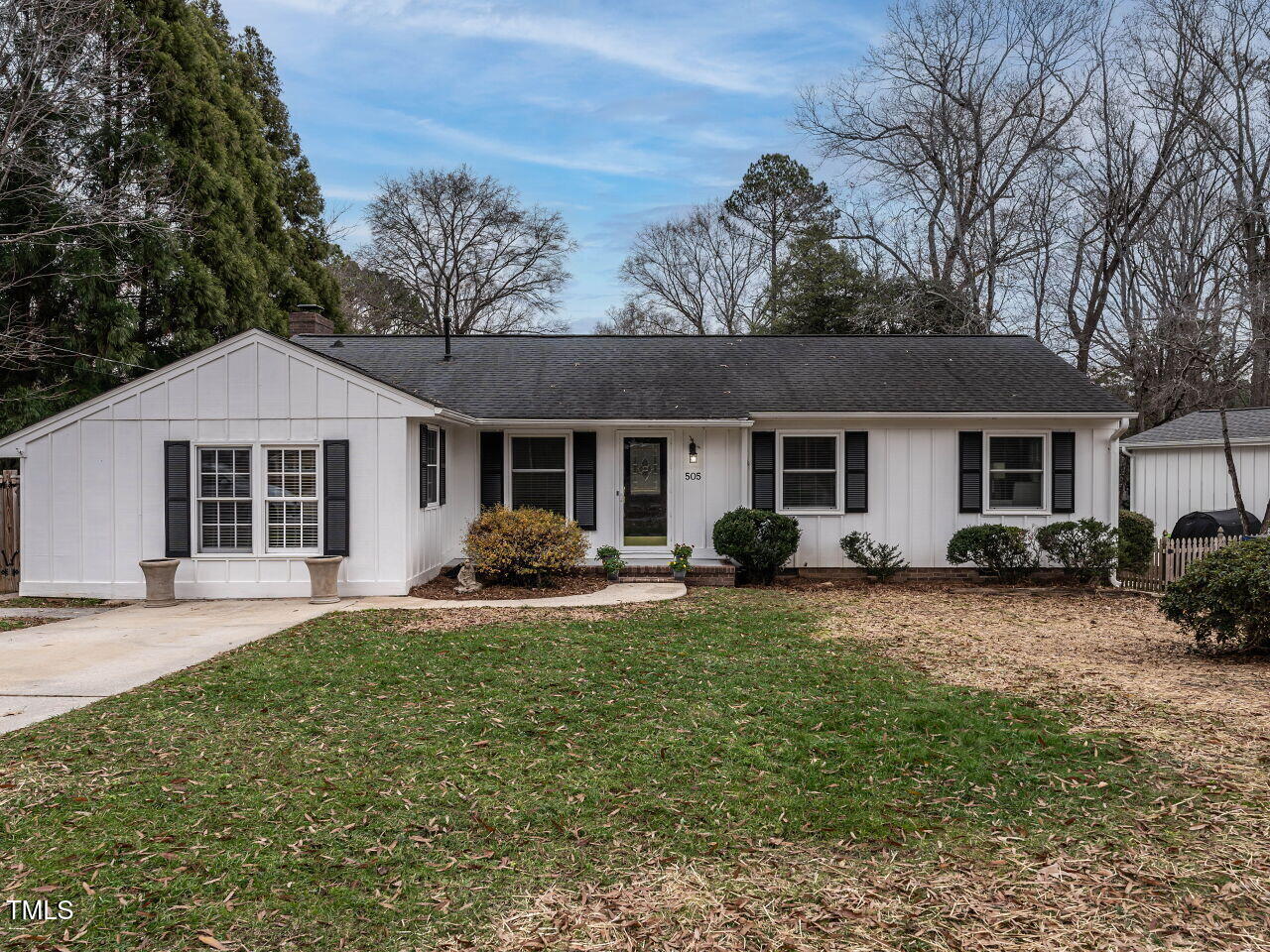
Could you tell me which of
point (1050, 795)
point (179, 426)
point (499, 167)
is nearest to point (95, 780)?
point (1050, 795)

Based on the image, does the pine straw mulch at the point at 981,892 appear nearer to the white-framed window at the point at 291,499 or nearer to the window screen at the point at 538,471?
the white-framed window at the point at 291,499

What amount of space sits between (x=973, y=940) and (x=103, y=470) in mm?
11159

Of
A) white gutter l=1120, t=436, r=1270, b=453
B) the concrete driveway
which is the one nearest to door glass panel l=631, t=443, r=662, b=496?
the concrete driveway

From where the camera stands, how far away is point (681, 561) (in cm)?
1173

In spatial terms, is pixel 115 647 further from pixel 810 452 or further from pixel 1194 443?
pixel 1194 443

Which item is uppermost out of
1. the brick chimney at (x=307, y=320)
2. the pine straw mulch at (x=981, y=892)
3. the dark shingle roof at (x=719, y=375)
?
the brick chimney at (x=307, y=320)

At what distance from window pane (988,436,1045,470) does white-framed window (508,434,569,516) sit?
6799 mm

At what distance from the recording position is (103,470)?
1035cm

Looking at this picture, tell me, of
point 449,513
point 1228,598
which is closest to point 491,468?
point 449,513

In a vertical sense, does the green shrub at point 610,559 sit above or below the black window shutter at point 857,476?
below

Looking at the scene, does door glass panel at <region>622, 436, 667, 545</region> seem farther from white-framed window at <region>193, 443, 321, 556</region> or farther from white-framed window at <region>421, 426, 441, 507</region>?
white-framed window at <region>193, 443, 321, 556</region>

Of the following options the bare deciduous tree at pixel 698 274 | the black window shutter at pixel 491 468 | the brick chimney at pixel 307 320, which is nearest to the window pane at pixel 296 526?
the black window shutter at pixel 491 468

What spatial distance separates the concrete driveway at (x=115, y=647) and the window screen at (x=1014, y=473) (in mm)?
9974

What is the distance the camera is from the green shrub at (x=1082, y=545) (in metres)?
11.7
